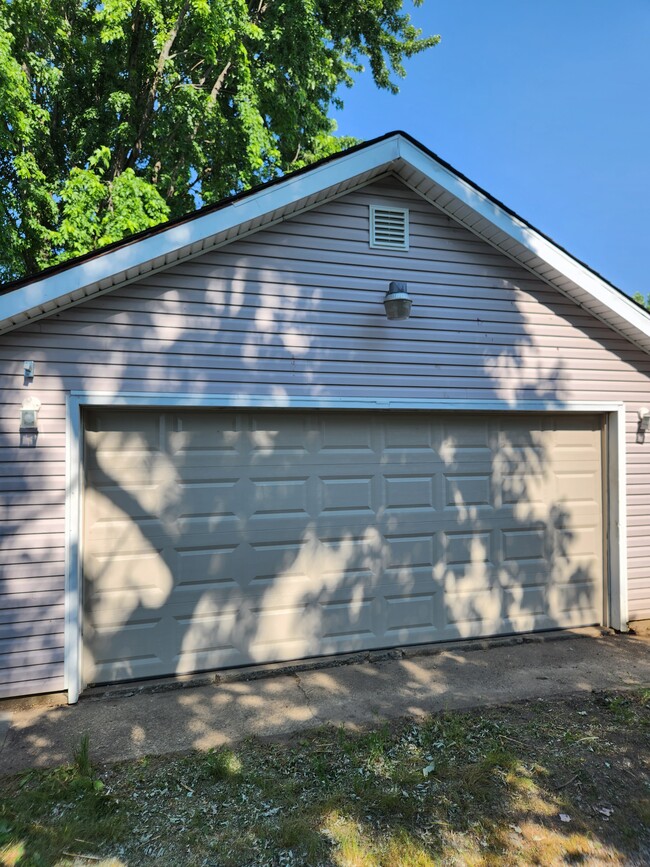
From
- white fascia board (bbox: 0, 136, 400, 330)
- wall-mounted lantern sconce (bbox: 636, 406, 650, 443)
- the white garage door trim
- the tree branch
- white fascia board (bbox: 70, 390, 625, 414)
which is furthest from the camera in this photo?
the tree branch

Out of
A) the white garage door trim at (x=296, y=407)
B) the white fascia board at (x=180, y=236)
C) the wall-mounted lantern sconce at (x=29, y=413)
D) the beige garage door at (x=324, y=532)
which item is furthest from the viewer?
the beige garage door at (x=324, y=532)

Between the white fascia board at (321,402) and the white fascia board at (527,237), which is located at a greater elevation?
the white fascia board at (527,237)

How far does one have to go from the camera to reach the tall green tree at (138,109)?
30.9 feet

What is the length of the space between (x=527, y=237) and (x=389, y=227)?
132cm

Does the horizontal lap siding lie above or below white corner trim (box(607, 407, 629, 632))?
above

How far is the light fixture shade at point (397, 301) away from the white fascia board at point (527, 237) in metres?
1.07

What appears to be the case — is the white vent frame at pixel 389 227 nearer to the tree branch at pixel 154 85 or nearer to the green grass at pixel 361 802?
the green grass at pixel 361 802

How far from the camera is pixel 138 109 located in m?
11.4

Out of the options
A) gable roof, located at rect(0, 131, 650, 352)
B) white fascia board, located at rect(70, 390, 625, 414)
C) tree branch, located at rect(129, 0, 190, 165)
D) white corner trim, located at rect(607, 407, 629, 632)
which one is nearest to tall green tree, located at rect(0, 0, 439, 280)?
tree branch, located at rect(129, 0, 190, 165)

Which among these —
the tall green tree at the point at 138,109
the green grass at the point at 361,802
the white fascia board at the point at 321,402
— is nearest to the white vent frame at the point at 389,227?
the white fascia board at the point at 321,402

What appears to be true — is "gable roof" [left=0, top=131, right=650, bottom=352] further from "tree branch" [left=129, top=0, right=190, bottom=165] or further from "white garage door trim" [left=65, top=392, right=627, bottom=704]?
"tree branch" [left=129, top=0, right=190, bottom=165]

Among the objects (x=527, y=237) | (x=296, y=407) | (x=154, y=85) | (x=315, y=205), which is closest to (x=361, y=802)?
(x=296, y=407)

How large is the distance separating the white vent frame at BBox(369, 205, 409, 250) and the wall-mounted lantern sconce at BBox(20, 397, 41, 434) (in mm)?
3181

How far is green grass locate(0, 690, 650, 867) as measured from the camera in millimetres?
2494
